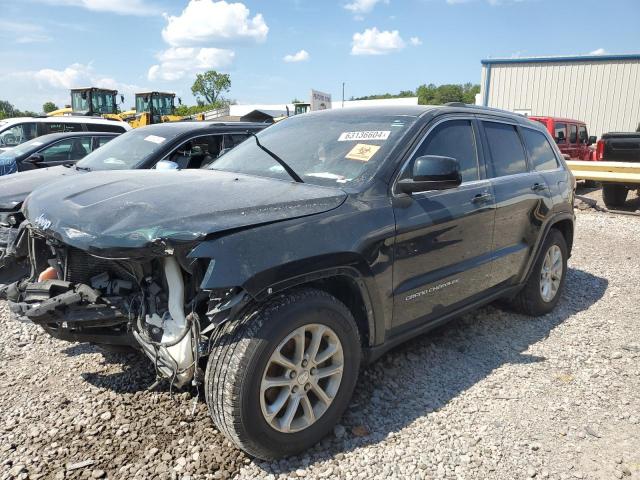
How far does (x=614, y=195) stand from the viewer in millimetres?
10742

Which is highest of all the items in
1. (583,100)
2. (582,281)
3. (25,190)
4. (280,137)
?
(583,100)

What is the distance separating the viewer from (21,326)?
4094mm

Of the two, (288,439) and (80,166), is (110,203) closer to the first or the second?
(288,439)

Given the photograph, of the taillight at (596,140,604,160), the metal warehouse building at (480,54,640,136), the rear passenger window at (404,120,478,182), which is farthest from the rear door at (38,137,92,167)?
the metal warehouse building at (480,54,640,136)

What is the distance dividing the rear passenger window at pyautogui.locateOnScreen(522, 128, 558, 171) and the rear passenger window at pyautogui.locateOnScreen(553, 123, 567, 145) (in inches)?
356

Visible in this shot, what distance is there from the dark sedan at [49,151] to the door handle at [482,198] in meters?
6.25

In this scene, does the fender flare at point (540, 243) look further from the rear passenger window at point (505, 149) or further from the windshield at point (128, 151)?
the windshield at point (128, 151)

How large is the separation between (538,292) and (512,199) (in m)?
1.07

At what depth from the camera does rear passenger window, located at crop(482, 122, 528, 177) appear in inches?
155

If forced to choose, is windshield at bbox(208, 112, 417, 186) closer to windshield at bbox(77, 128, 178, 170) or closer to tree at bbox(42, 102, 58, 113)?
windshield at bbox(77, 128, 178, 170)

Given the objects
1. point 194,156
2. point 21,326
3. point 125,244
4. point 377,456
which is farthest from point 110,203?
point 194,156

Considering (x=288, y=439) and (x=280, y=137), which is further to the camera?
(x=280, y=137)

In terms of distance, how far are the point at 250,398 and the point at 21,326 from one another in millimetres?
2754

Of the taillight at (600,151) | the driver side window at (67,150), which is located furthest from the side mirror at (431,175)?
the taillight at (600,151)
